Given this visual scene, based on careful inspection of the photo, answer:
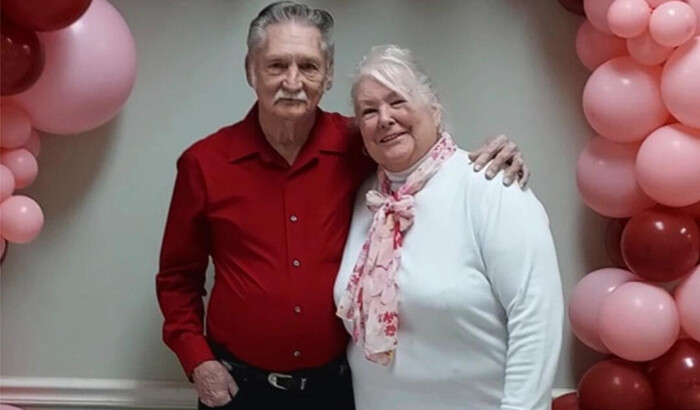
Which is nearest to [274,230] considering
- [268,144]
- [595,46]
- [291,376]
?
[268,144]

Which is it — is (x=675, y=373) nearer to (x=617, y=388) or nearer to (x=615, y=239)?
(x=617, y=388)

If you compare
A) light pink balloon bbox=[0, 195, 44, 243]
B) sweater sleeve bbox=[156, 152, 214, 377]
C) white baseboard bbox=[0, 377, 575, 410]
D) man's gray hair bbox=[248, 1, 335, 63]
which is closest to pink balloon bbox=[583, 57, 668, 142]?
man's gray hair bbox=[248, 1, 335, 63]

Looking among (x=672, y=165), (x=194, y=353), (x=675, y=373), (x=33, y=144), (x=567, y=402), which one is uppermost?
(x=33, y=144)

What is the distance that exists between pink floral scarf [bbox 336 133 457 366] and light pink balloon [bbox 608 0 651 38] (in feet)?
1.54

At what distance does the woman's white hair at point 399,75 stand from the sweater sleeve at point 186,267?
16.9 inches

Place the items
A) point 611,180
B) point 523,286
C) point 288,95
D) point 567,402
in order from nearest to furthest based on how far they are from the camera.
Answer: point 523,286
point 288,95
point 611,180
point 567,402

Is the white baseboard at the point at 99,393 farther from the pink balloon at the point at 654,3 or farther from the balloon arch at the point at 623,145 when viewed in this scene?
the pink balloon at the point at 654,3

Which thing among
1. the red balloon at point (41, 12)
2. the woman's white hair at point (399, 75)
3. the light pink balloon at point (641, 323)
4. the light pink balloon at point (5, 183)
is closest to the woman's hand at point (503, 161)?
the woman's white hair at point (399, 75)

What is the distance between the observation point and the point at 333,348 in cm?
213

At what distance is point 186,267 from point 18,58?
0.59 meters

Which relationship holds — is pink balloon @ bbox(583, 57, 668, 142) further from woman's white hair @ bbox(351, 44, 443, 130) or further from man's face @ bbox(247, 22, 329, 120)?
man's face @ bbox(247, 22, 329, 120)

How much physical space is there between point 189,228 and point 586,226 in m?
1.10

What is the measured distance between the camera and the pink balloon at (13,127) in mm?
2178

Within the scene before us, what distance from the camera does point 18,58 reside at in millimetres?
1992
